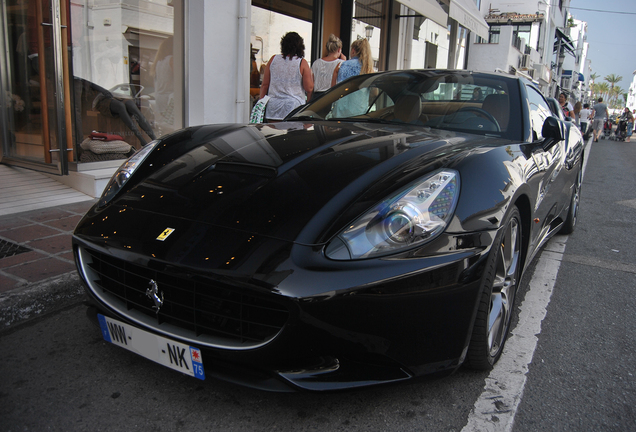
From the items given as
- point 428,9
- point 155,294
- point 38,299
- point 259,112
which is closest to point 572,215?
point 259,112

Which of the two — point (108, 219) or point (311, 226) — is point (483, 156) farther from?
point (108, 219)

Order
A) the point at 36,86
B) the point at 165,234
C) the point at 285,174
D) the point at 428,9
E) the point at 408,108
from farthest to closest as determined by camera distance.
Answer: the point at 428,9 → the point at 36,86 → the point at 408,108 → the point at 285,174 → the point at 165,234

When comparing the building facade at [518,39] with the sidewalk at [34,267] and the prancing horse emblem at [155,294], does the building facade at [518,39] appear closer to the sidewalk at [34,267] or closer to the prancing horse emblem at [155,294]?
the sidewalk at [34,267]

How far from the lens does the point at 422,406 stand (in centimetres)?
178

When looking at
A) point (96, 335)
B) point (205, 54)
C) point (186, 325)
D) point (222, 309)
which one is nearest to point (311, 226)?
point (222, 309)

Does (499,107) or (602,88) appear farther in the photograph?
(602,88)

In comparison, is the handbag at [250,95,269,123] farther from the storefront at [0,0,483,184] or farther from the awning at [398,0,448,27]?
the awning at [398,0,448,27]

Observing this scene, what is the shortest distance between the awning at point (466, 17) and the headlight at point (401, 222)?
966 centimetres

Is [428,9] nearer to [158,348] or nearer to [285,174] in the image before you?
[285,174]

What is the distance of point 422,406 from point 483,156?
1.00 m

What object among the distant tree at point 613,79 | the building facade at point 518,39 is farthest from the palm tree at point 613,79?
the building facade at point 518,39

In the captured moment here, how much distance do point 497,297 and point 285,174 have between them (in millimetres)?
991

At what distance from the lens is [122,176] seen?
7.28 ft

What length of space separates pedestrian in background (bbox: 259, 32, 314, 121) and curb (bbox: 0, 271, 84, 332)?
303cm
